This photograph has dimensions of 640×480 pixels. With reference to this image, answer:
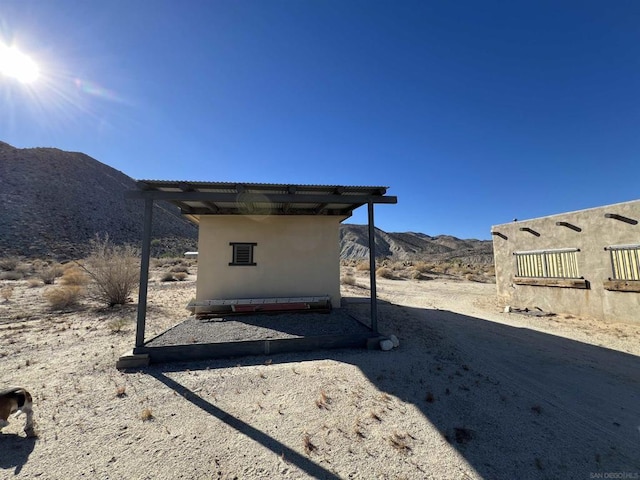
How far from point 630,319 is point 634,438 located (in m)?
6.79

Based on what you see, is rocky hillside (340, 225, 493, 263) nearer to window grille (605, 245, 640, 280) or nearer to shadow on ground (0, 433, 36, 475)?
window grille (605, 245, 640, 280)

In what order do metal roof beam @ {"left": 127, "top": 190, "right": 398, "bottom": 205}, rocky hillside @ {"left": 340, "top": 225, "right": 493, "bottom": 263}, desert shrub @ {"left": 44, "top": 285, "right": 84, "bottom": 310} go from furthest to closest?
rocky hillside @ {"left": 340, "top": 225, "right": 493, "bottom": 263}, desert shrub @ {"left": 44, "top": 285, "right": 84, "bottom": 310}, metal roof beam @ {"left": 127, "top": 190, "right": 398, "bottom": 205}

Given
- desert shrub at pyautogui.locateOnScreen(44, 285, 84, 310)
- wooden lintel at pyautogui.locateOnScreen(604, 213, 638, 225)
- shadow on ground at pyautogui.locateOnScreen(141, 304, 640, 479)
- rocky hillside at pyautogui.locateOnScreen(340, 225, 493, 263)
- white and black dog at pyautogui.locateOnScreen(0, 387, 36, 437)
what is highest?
rocky hillside at pyautogui.locateOnScreen(340, 225, 493, 263)

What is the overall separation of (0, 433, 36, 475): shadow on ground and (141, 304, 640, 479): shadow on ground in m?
1.47

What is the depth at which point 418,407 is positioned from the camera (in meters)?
3.48

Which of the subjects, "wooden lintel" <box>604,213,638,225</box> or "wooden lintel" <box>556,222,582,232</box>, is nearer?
"wooden lintel" <box>604,213,638,225</box>

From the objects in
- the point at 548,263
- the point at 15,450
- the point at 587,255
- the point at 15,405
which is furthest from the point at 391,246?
the point at 15,450

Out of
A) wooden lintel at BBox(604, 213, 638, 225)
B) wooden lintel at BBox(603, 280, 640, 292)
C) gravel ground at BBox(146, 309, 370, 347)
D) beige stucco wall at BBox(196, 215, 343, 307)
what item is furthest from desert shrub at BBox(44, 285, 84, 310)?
wooden lintel at BBox(604, 213, 638, 225)

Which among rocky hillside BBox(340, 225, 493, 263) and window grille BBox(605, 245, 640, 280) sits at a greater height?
rocky hillside BBox(340, 225, 493, 263)

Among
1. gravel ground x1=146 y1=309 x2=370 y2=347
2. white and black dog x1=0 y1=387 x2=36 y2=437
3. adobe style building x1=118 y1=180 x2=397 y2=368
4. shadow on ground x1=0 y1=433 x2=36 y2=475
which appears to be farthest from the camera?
adobe style building x1=118 y1=180 x2=397 y2=368

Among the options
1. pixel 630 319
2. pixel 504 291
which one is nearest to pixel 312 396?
pixel 630 319

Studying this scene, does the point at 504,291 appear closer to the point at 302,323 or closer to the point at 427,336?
the point at 427,336

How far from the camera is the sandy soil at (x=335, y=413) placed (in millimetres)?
2543

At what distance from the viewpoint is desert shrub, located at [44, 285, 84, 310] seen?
9.19 meters
